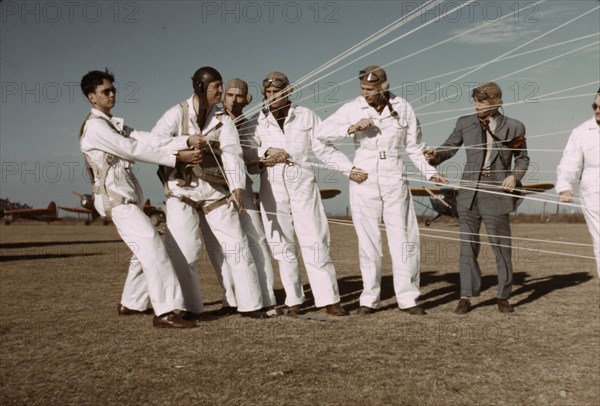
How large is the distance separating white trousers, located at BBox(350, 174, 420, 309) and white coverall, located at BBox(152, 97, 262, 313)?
1039 mm

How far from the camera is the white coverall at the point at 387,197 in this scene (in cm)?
515

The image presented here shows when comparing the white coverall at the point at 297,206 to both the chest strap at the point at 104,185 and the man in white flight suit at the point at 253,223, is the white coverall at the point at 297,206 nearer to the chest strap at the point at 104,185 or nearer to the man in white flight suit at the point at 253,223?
the man in white flight suit at the point at 253,223

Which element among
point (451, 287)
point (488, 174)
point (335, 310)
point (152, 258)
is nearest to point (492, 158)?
point (488, 174)

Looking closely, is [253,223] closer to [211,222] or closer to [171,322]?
[211,222]

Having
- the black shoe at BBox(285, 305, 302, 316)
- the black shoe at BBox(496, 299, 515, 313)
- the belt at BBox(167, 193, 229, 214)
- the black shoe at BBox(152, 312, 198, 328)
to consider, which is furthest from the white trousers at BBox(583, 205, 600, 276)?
the black shoe at BBox(152, 312, 198, 328)

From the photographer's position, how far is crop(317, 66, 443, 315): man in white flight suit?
16.9 feet

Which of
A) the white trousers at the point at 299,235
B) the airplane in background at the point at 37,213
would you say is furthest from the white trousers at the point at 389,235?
the airplane in background at the point at 37,213

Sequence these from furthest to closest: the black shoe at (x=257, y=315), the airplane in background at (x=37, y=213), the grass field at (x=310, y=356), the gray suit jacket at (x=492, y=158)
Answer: the airplane in background at (x=37, y=213), the gray suit jacket at (x=492, y=158), the black shoe at (x=257, y=315), the grass field at (x=310, y=356)

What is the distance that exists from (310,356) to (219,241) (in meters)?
1.65

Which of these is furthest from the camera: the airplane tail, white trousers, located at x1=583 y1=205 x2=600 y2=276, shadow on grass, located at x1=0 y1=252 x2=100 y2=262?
the airplane tail

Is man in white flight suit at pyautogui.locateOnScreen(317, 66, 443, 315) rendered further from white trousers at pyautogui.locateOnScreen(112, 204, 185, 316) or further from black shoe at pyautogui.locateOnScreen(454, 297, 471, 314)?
white trousers at pyautogui.locateOnScreen(112, 204, 185, 316)

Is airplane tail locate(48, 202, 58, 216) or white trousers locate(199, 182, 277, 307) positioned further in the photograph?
airplane tail locate(48, 202, 58, 216)

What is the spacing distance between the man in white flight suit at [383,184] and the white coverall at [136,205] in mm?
1584

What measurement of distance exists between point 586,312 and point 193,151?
3.77 m
